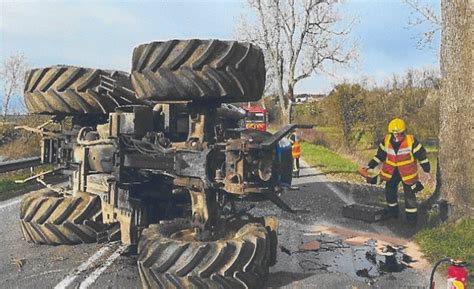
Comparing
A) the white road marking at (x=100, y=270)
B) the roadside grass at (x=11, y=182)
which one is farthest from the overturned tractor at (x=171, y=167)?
the roadside grass at (x=11, y=182)

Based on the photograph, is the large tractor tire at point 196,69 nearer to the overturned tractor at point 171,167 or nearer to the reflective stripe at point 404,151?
the overturned tractor at point 171,167

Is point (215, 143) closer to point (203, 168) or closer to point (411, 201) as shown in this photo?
point (203, 168)

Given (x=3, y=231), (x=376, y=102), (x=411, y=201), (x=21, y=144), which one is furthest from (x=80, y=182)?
(x=376, y=102)

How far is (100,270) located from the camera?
Answer: 187 inches

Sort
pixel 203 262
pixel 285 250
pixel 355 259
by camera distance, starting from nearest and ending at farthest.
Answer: pixel 203 262, pixel 355 259, pixel 285 250

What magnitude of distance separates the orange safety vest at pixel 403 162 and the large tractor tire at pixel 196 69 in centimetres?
390

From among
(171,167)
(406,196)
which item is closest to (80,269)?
(171,167)

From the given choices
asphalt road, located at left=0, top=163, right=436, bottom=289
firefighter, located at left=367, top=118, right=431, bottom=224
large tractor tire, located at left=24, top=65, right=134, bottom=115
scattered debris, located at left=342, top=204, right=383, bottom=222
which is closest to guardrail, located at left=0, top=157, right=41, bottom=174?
asphalt road, located at left=0, top=163, right=436, bottom=289

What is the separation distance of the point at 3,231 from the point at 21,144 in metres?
11.0

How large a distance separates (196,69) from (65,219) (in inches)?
108

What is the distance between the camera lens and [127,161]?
4.81m

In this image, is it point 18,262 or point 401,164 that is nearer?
point 18,262

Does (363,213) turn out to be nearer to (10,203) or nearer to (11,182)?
(10,203)

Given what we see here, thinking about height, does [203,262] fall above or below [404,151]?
below
